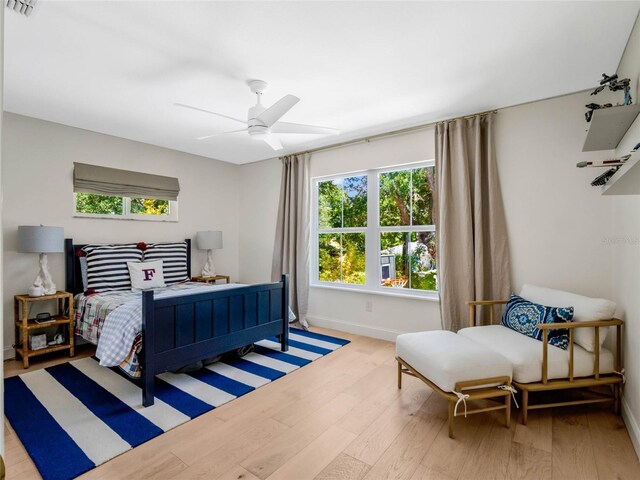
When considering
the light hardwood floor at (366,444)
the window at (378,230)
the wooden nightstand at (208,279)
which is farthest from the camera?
the wooden nightstand at (208,279)

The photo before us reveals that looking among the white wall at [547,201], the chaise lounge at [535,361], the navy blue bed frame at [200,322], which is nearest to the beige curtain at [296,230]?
the navy blue bed frame at [200,322]

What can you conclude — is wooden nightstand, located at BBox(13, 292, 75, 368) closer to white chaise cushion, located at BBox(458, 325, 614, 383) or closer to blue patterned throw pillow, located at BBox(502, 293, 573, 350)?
white chaise cushion, located at BBox(458, 325, 614, 383)

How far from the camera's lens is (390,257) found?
407 cm

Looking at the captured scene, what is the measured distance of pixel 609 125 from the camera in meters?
2.12

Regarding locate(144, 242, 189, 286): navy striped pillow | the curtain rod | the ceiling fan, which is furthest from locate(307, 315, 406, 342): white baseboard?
the ceiling fan

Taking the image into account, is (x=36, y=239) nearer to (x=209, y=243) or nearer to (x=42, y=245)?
(x=42, y=245)

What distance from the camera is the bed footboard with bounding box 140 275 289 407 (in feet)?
8.11

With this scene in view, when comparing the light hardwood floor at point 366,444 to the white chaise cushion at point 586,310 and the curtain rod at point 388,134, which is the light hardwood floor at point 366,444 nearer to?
the white chaise cushion at point 586,310

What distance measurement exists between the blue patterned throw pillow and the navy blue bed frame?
2.04 meters

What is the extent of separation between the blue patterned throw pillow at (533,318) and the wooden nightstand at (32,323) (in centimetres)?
404

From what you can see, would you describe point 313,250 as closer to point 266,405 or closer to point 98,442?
point 266,405

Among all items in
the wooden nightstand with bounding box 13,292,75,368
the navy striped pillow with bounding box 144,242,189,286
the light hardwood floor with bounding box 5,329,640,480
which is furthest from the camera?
the navy striped pillow with bounding box 144,242,189,286

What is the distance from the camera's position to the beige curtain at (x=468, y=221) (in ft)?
10.3

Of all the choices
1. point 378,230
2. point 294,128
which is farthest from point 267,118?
point 378,230
